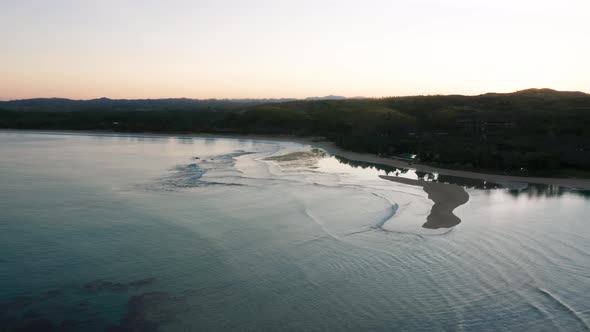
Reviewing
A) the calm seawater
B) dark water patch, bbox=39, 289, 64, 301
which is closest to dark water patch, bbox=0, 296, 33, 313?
the calm seawater

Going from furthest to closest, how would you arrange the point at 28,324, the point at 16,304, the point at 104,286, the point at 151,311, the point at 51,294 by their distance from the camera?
1. the point at 104,286
2. the point at 51,294
3. the point at 16,304
4. the point at 151,311
5. the point at 28,324

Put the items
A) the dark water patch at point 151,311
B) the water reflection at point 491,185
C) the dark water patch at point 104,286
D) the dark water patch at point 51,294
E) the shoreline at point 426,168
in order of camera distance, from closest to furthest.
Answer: the dark water patch at point 151,311, the dark water patch at point 51,294, the dark water patch at point 104,286, the water reflection at point 491,185, the shoreline at point 426,168

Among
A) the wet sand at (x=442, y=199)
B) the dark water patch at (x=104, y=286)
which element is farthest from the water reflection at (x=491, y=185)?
the dark water patch at (x=104, y=286)

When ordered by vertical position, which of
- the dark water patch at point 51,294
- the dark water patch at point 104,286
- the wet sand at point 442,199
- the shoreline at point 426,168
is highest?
the shoreline at point 426,168

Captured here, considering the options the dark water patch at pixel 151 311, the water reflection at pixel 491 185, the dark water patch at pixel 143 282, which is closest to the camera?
the dark water patch at pixel 151 311

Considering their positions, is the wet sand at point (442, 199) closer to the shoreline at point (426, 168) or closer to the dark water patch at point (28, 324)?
the shoreline at point (426, 168)

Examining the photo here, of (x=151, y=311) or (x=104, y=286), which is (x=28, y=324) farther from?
(x=151, y=311)

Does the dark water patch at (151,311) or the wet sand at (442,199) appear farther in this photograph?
the wet sand at (442,199)

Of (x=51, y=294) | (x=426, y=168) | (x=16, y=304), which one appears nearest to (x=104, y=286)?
(x=51, y=294)

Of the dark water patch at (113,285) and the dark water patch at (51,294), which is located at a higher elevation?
the dark water patch at (113,285)
